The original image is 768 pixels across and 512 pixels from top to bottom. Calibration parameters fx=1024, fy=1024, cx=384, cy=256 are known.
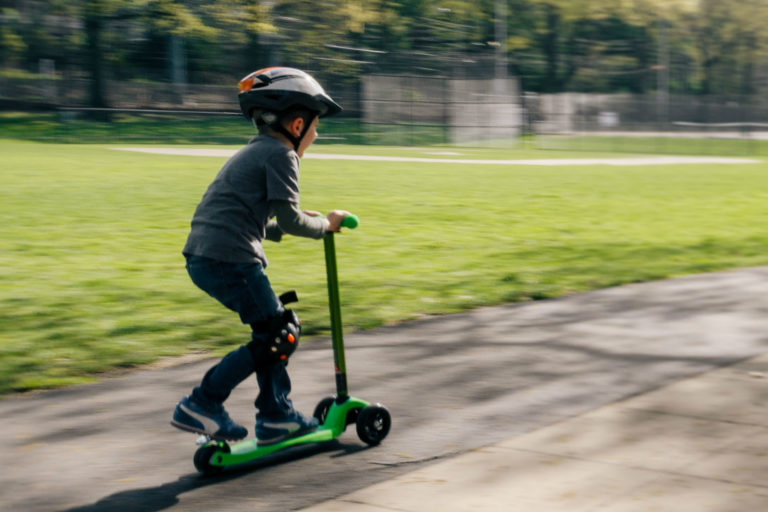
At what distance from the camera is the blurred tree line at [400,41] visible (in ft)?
138

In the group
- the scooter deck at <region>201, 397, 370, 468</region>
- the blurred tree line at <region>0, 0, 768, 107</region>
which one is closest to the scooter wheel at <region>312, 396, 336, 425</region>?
the scooter deck at <region>201, 397, 370, 468</region>

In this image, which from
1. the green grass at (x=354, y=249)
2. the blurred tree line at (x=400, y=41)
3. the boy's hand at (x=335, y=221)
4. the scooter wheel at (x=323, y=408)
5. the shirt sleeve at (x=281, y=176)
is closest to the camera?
the shirt sleeve at (x=281, y=176)

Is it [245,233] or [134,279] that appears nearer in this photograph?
[245,233]

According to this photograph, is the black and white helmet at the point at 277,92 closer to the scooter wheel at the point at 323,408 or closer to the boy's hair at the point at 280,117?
the boy's hair at the point at 280,117

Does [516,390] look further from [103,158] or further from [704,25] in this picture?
[704,25]

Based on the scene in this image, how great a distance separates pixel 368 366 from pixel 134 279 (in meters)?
3.57

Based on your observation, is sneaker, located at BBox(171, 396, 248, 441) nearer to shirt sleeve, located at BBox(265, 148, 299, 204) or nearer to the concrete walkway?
the concrete walkway

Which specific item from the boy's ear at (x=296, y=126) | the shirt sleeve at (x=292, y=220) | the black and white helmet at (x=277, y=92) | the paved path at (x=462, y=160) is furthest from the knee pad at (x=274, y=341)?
the paved path at (x=462, y=160)

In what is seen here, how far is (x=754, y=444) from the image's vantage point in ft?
13.9

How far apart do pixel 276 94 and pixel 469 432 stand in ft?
5.56

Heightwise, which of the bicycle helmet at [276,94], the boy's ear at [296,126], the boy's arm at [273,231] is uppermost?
the bicycle helmet at [276,94]

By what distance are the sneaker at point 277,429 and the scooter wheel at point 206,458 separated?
223 millimetres

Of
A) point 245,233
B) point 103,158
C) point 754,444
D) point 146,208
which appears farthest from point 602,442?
point 103,158

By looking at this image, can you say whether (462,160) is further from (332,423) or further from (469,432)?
(332,423)
